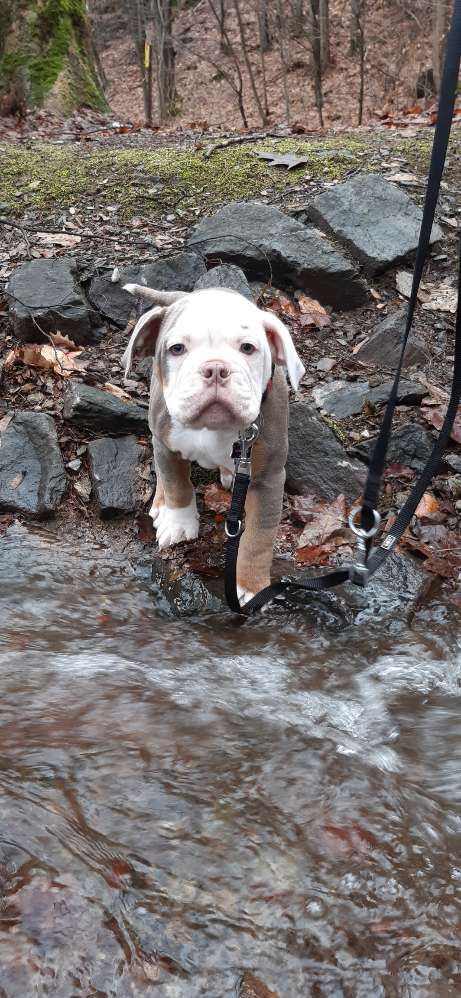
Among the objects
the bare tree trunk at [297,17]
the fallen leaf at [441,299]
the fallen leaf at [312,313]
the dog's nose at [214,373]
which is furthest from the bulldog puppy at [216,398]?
the bare tree trunk at [297,17]

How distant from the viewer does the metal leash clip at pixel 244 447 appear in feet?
9.71

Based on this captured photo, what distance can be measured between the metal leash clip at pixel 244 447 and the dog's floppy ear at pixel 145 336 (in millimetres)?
657

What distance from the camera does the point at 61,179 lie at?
6273 millimetres

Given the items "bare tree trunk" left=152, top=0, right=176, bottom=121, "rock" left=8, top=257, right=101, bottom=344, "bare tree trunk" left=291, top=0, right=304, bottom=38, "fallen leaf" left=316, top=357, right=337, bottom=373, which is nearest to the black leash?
"fallen leaf" left=316, top=357, right=337, bottom=373

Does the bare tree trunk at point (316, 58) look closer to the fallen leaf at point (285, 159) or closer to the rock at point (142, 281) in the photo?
the fallen leaf at point (285, 159)

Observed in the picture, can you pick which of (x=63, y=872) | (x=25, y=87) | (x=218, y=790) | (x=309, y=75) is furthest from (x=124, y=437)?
(x=309, y=75)

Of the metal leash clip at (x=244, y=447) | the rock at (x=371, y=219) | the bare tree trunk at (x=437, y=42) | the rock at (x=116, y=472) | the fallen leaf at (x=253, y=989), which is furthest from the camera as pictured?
the bare tree trunk at (x=437, y=42)

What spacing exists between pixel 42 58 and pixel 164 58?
6.05 meters

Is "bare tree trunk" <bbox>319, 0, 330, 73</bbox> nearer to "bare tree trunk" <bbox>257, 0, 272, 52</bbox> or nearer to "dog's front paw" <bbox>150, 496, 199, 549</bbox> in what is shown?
"bare tree trunk" <bbox>257, 0, 272, 52</bbox>

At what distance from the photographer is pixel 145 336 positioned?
3363 millimetres

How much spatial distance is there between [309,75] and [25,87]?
9.96 metres

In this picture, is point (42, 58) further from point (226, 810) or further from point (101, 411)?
point (226, 810)

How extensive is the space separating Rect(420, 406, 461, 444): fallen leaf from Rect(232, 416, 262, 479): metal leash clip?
153cm

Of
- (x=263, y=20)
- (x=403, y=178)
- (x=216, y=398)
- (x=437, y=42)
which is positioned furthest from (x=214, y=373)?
(x=263, y=20)
